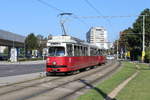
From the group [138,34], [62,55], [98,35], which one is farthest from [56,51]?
[98,35]

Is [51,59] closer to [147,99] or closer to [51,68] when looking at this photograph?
[51,68]

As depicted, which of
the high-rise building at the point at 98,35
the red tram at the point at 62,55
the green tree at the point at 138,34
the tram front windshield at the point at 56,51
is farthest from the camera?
the high-rise building at the point at 98,35

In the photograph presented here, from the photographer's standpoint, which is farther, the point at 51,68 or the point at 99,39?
the point at 99,39

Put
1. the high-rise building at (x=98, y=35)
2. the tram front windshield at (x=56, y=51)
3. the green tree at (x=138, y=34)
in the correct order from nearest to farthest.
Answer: the tram front windshield at (x=56, y=51)
the green tree at (x=138, y=34)
the high-rise building at (x=98, y=35)

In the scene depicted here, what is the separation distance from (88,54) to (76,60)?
7.06 meters

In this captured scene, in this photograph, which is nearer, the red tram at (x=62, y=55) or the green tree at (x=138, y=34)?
the red tram at (x=62, y=55)

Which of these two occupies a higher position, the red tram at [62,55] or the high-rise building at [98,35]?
the high-rise building at [98,35]

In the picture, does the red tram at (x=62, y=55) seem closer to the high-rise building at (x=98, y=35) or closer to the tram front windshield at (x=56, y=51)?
the tram front windshield at (x=56, y=51)

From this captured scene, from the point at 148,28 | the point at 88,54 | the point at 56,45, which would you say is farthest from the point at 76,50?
the point at 148,28

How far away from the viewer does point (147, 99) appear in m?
13.2

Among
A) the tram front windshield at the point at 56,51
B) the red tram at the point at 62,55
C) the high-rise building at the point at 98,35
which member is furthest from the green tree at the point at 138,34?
the tram front windshield at the point at 56,51

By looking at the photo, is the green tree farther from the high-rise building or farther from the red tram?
the red tram

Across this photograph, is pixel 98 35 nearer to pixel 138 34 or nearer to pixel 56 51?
pixel 138 34

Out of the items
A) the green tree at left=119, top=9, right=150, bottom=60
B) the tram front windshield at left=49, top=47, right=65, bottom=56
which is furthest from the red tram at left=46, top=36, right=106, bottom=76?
the green tree at left=119, top=9, right=150, bottom=60
